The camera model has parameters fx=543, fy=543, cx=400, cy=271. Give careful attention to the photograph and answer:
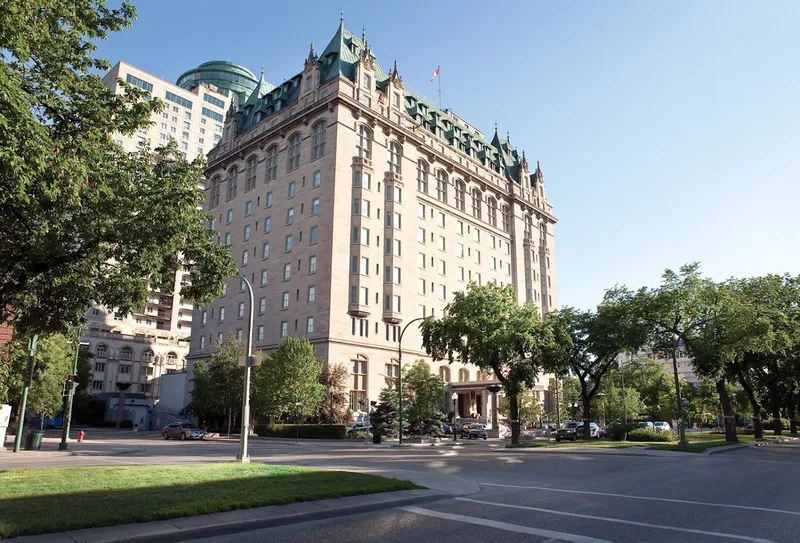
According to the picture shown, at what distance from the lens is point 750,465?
Result: 75.3 ft

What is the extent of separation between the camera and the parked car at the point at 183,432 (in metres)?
45.8

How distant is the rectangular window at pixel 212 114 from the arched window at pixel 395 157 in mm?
80860

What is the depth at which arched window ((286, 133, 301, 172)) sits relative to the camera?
223ft

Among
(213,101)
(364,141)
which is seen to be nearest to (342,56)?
(364,141)

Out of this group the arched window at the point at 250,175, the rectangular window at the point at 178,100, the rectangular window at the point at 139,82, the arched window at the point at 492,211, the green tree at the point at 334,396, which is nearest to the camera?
the green tree at the point at 334,396

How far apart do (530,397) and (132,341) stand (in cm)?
7626

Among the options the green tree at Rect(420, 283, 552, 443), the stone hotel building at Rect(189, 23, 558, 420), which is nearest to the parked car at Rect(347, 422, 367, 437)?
the stone hotel building at Rect(189, 23, 558, 420)

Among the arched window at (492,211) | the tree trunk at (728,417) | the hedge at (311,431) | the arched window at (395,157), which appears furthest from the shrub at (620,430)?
the arched window at (492,211)

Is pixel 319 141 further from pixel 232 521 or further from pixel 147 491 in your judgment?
pixel 232 521

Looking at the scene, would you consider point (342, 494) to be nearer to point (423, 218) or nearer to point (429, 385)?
point (429, 385)

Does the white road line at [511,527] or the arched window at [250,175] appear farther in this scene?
the arched window at [250,175]

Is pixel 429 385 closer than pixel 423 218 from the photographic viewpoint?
Yes

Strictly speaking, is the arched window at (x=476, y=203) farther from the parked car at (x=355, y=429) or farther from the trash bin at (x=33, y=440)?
the trash bin at (x=33, y=440)

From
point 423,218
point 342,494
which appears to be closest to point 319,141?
point 423,218
